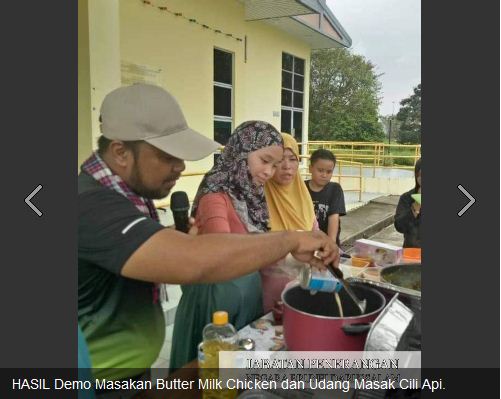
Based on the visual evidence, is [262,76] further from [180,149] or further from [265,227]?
[180,149]

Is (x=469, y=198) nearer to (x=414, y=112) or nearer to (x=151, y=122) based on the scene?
(x=414, y=112)

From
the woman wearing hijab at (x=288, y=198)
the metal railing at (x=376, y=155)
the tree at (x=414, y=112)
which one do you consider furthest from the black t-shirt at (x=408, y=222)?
the metal railing at (x=376, y=155)

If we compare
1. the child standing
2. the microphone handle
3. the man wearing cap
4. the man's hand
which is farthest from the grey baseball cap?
the child standing

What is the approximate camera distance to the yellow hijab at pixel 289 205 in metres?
1.55

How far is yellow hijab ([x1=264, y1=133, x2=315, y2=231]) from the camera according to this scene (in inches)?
60.9

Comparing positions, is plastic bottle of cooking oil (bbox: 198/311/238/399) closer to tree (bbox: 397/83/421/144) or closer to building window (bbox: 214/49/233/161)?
tree (bbox: 397/83/421/144)

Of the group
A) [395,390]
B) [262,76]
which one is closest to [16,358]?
[395,390]

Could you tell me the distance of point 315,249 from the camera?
0.77 metres

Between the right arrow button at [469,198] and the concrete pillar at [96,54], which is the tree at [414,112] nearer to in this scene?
the right arrow button at [469,198]

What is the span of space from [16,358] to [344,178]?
190 inches

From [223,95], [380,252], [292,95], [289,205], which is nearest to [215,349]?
[380,252]

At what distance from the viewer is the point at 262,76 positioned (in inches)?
178

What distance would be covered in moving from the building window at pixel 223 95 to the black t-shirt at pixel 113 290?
307cm

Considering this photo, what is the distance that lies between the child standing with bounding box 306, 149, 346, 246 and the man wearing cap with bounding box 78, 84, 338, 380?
1.32 metres
